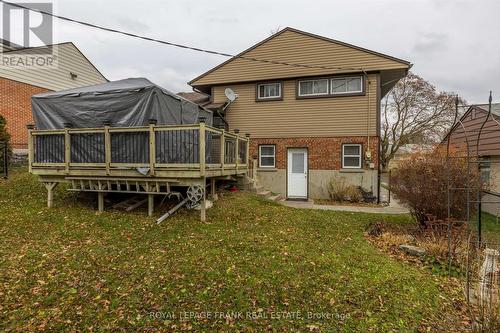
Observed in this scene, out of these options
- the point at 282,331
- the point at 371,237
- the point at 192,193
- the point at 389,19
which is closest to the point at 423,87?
the point at 389,19

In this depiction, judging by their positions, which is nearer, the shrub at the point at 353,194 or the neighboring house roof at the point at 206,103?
the shrub at the point at 353,194

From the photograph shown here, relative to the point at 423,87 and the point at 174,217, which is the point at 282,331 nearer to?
the point at 174,217

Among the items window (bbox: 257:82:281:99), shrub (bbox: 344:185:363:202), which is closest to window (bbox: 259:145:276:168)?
window (bbox: 257:82:281:99)

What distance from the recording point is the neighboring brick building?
496 inches

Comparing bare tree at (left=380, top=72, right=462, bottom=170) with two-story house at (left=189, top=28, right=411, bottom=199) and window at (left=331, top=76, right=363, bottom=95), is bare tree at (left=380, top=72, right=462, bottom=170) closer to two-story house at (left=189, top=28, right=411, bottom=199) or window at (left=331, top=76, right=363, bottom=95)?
two-story house at (left=189, top=28, right=411, bottom=199)

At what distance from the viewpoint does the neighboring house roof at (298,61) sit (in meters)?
11.1

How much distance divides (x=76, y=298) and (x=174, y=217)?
3.18 m

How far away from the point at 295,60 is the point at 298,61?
15 centimetres

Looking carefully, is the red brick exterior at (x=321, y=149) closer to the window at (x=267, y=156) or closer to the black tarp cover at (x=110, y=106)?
the window at (x=267, y=156)

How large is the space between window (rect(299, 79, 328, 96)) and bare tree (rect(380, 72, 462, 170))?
41.4 ft

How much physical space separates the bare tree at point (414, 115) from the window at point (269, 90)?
43.8ft

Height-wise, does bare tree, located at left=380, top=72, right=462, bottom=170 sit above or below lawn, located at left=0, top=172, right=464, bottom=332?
above

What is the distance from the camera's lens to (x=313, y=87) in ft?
39.6

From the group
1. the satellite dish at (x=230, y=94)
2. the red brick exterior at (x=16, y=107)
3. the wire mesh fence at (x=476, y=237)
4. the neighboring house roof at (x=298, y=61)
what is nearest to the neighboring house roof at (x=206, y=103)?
the satellite dish at (x=230, y=94)
